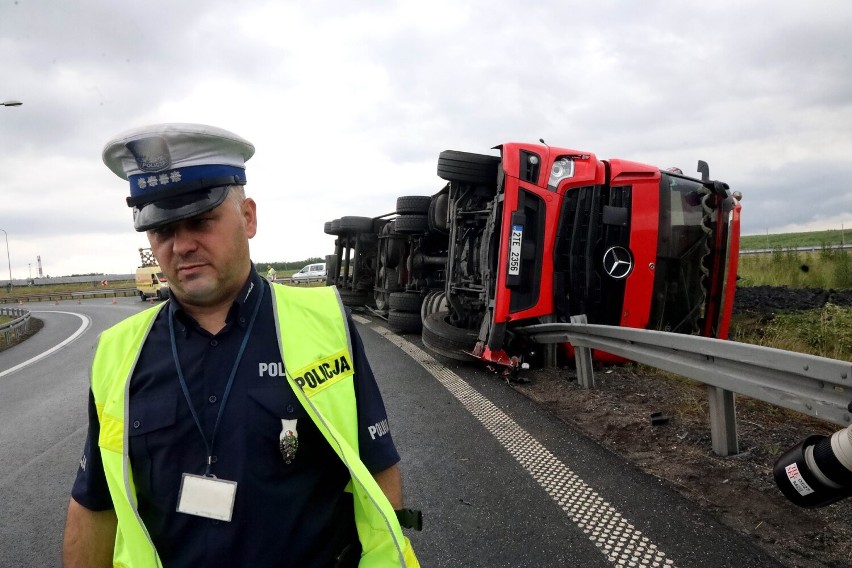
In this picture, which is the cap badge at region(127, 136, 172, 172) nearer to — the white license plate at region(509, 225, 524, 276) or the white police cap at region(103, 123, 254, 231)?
the white police cap at region(103, 123, 254, 231)

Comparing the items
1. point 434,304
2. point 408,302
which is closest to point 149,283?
point 408,302

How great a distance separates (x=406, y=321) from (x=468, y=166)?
3.48 metres

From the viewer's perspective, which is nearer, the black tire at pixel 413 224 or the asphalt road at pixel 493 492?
the asphalt road at pixel 493 492

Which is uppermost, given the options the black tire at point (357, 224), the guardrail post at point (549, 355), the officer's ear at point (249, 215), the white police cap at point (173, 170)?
the black tire at point (357, 224)

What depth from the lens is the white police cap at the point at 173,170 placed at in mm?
1425

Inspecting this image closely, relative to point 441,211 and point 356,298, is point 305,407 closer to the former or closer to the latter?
point 441,211

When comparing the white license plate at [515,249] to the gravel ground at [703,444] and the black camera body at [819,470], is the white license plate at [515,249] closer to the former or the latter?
the gravel ground at [703,444]

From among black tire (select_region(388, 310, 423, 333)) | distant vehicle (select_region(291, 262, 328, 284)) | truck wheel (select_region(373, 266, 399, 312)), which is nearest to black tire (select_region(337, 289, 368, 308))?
truck wheel (select_region(373, 266, 399, 312))

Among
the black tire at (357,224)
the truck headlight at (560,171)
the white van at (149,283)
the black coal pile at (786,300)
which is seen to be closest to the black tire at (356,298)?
the black tire at (357,224)

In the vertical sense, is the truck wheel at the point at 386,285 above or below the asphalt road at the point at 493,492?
above

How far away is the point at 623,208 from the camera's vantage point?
565 cm

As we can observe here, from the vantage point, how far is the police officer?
1353mm

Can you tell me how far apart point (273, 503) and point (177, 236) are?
70 cm

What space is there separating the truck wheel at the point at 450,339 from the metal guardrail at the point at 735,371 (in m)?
1.57
